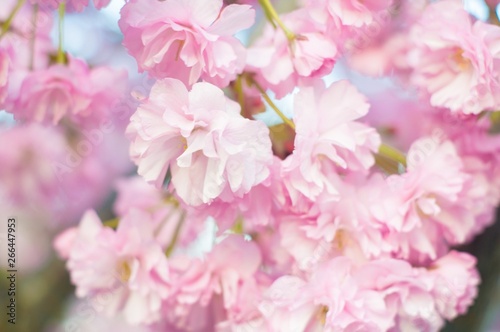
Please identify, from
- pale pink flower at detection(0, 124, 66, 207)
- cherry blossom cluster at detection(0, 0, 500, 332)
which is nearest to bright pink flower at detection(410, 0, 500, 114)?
cherry blossom cluster at detection(0, 0, 500, 332)

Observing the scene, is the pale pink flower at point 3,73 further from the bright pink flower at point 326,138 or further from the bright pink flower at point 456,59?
the bright pink flower at point 456,59

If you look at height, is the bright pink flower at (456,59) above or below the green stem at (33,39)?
below

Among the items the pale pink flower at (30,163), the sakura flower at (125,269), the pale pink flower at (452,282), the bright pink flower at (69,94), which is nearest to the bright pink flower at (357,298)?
the pale pink flower at (452,282)

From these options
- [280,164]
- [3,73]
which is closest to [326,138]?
[280,164]

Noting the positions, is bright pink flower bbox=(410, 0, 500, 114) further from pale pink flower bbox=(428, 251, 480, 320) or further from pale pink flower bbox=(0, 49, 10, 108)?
pale pink flower bbox=(0, 49, 10, 108)

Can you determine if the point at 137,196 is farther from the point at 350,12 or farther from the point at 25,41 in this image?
the point at 350,12

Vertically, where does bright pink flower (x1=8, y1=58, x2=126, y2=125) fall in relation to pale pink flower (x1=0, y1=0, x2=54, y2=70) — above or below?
below

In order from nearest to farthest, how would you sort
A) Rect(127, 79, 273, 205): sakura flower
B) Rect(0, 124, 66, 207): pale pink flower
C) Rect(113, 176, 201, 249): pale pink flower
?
Rect(127, 79, 273, 205): sakura flower, Rect(113, 176, 201, 249): pale pink flower, Rect(0, 124, 66, 207): pale pink flower
